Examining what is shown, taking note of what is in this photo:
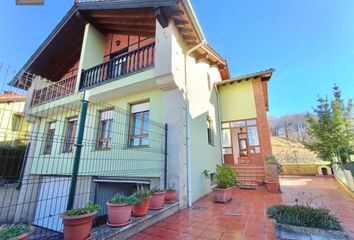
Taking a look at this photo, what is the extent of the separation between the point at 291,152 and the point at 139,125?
18.2m

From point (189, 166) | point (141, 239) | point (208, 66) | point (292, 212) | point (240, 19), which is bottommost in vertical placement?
point (141, 239)

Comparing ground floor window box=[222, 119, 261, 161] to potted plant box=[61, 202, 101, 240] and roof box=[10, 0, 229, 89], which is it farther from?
potted plant box=[61, 202, 101, 240]

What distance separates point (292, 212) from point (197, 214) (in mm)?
2014

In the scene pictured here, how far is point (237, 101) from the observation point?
33.8 ft

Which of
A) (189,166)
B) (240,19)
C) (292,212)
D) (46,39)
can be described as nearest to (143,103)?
(189,166)

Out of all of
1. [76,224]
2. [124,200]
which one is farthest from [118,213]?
[76,224]

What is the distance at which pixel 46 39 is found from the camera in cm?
827

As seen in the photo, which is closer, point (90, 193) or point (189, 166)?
point (189, 166)

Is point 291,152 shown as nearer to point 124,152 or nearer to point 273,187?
point 273,187

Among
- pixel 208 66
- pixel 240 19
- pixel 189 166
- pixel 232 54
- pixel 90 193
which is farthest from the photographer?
pixel 232 54

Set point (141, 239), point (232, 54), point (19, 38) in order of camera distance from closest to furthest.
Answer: point (141, 239) < point (19, 38) < point (232, 54)

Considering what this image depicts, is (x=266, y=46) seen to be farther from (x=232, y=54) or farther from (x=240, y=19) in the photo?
(x=240, y=19)

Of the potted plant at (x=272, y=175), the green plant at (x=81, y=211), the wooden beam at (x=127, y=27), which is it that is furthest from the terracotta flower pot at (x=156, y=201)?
A: the wooden beam at (x=127, y=27)

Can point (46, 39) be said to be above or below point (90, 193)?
above
